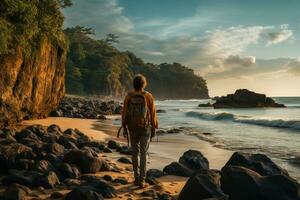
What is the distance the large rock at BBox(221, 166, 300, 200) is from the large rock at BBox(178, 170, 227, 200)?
15 cm

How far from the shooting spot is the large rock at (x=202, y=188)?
18.8ft

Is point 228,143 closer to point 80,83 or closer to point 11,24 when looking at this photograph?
point 11,24

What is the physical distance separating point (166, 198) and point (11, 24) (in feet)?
37.4

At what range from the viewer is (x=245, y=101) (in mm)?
68125

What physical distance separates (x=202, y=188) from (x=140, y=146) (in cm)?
216

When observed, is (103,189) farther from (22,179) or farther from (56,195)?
(22,179)

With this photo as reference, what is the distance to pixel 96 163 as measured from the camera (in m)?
8.53

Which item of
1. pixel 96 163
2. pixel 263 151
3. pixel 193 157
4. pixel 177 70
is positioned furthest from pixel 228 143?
pixel 177 70

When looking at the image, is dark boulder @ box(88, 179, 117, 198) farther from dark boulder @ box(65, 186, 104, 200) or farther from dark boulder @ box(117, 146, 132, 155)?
dark boulder @ box(117, 146, 132, 155)

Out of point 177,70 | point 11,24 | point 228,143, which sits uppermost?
point 177,70

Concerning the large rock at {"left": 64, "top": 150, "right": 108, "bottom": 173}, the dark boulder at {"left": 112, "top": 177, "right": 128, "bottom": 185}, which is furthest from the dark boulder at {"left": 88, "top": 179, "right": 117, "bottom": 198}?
the large rock at {"left": 64, "top": 150, "right": 108, "bottom": 173}

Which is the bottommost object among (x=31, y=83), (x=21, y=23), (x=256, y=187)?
(x=256, y=187)

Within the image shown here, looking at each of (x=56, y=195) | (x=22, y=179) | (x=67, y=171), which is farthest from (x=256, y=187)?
(x=22, y=179)

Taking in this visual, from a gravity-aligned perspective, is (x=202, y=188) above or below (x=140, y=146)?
below
